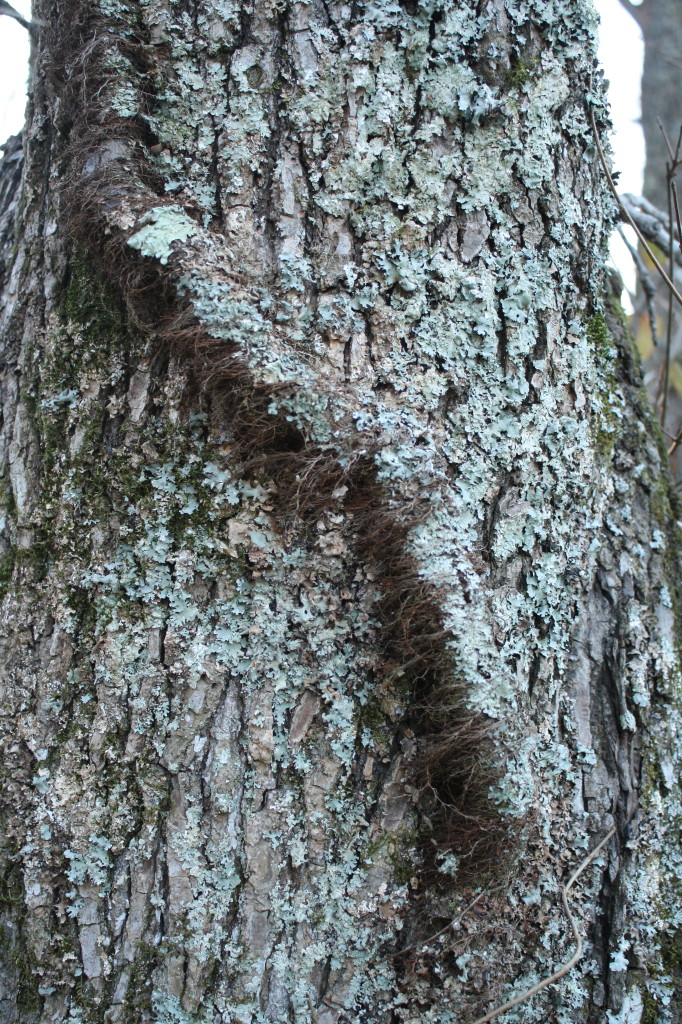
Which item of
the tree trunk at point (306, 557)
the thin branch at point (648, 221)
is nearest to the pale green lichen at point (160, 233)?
the tree trunk at point (306, 557)

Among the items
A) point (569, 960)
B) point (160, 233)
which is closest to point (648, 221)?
point (160, 233)

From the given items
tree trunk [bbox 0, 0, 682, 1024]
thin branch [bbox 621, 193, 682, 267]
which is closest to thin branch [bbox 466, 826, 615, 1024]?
tree trunk [bbox 0, 0, 682, 1024]

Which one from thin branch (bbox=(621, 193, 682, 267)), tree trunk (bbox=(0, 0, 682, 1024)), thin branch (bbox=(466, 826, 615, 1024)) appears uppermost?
thin branch (bbox=(621, 193, 682, 267))

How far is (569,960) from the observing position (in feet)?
4.11

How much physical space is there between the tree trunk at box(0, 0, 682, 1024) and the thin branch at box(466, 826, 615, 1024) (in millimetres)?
15

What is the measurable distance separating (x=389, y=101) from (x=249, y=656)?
1.05 metres

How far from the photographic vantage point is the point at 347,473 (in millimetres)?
1151

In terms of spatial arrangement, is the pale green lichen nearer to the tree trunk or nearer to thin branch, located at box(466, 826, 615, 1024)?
the tree trunk

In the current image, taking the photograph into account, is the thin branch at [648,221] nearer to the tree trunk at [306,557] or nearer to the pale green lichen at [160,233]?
the tree trunk at [306,557]

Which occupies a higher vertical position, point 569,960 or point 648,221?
point 648,221

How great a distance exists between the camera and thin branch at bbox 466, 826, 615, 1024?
1186 mm

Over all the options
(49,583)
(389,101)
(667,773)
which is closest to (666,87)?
(389,101)

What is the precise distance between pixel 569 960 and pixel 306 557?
910 mm

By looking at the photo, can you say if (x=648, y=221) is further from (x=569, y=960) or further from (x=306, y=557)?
(x=569, y=960)
